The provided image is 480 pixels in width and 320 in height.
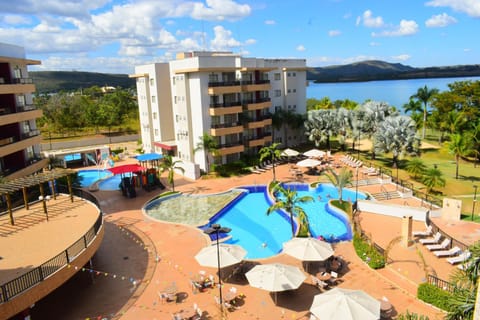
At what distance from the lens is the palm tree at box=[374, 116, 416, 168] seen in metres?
41.4

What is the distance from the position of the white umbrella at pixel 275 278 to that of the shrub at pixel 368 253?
19.6 feet

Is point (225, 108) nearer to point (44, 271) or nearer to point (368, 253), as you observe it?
point (368, 253)

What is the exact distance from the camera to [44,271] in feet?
53.2

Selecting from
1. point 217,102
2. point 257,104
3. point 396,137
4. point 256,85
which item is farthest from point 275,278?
point 256,85

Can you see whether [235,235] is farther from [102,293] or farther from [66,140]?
[66,140]

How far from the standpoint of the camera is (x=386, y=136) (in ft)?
140

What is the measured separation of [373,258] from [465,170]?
33.7 metres

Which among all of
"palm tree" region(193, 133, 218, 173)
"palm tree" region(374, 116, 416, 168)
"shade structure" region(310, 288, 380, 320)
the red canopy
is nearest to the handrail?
"shade structure" region(310, 288, 380, 320)

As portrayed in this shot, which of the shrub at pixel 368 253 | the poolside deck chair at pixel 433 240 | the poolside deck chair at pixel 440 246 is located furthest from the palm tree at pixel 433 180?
the shrub at pixel 368 253

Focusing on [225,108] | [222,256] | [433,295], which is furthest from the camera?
[225,108]

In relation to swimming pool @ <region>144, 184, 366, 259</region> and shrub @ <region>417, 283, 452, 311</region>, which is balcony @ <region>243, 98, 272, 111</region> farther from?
shrub @ <region>417, 283, 452, 311</region>

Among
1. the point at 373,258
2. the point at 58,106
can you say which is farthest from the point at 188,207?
the point at 58,106

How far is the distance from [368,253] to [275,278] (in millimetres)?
8193

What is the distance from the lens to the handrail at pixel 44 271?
14.7m
